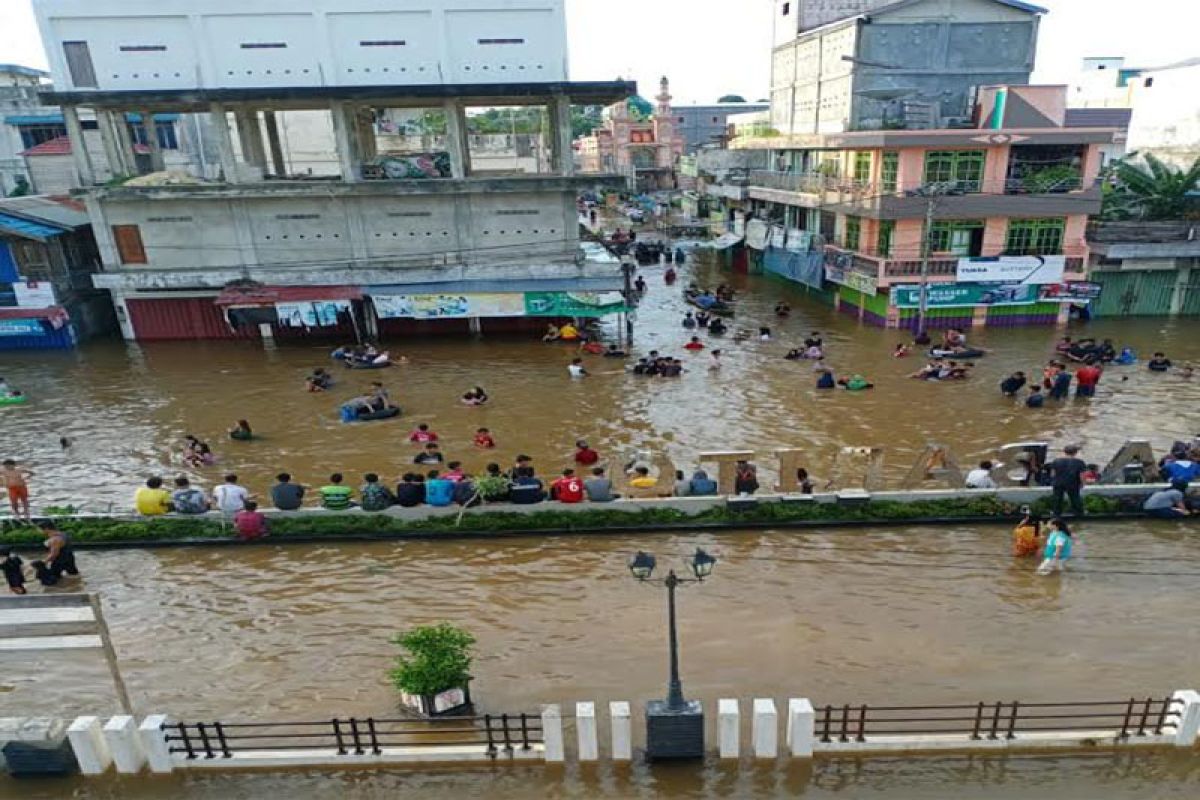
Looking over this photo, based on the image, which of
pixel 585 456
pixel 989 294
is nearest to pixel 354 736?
pixel 585 456

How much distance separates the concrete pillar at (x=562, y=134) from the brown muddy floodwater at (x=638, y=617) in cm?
1440

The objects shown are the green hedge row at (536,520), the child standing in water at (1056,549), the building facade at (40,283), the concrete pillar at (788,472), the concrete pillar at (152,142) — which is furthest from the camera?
the concrete pillar at (152,142)

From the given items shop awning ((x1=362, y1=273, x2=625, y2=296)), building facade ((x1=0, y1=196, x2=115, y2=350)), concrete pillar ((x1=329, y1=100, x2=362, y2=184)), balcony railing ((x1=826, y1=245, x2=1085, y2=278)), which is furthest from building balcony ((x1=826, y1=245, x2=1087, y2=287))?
building facade ((x1=0, y1=196, x2=115, y2=350))

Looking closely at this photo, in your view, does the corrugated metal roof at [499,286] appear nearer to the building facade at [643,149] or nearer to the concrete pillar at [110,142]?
the concrete pillar at [110,142]

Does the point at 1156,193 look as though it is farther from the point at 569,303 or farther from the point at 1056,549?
the point at 1056,549

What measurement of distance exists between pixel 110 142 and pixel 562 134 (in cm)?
1901

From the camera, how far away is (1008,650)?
1120 cm

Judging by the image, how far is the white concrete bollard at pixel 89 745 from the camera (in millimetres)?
9031

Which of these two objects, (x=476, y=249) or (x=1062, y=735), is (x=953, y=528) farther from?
(x=476, y=249)

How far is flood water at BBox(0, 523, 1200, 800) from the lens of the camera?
29.8 feet

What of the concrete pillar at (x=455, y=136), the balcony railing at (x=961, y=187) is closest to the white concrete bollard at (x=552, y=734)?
the concrete pillar at (x=455, y=136)

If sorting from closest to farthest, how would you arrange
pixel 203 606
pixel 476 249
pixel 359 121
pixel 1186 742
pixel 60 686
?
pixel 1186 742 → pixel 60 686 → pixel 203 606 → pixel 476 249 → pixel 359 121

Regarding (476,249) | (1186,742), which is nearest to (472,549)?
(1186,742)

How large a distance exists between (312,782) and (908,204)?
30176 mm
